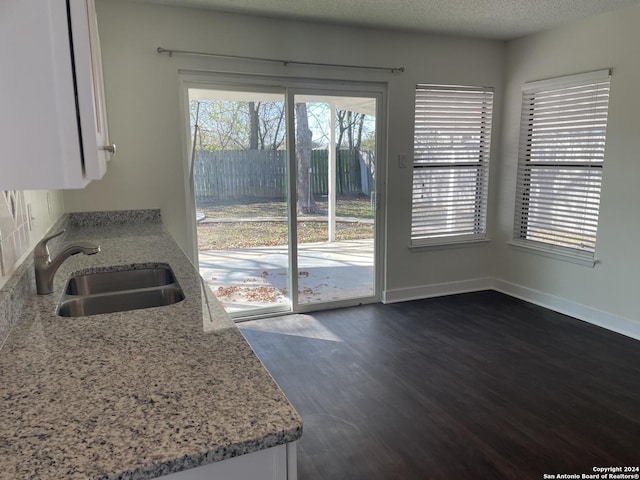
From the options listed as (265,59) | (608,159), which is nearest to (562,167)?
(608,159)

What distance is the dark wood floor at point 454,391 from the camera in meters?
2.07

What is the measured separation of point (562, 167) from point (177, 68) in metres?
3.41

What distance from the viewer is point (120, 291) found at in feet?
6.22

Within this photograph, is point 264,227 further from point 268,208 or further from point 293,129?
point 293,129

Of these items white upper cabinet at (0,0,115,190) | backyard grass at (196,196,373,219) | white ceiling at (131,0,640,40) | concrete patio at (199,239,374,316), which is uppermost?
white ceiling at (131,0,640,40)

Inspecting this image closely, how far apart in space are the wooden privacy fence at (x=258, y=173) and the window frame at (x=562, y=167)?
1.63 meters

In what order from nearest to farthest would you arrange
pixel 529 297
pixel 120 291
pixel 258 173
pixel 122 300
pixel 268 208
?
pixel 122 300
pixel 120 291
pixel 258 173
pixel 268 208
pixel 529 297

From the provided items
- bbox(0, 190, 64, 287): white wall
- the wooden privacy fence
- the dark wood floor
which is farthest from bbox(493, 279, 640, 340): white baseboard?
bbox(0, 190, 64, 287): white wall

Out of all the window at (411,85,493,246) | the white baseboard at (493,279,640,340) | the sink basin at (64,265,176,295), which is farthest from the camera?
the window at (411,85,493,246)

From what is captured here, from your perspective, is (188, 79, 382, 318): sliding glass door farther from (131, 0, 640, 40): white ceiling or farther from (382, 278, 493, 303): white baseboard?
(131, 0, 640, 40): white ceiling

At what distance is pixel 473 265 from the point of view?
4.72 m

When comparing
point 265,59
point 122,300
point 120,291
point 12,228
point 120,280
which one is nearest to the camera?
point 12,228

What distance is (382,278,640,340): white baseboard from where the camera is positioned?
355 cm

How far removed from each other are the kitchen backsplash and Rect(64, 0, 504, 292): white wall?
5.20ft
